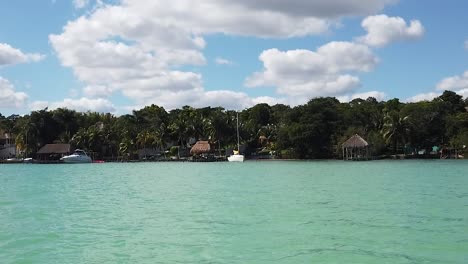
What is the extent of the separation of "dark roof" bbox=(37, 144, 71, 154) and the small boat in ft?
11.1

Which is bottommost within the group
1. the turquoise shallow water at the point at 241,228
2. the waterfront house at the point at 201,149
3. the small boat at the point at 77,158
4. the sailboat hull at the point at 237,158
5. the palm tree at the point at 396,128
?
the turquoise shallow water at the point at 241,228

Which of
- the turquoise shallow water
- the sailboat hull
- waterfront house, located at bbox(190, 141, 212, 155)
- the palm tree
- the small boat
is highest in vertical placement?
the palm tree

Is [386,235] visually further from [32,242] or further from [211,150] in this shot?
[211,150]

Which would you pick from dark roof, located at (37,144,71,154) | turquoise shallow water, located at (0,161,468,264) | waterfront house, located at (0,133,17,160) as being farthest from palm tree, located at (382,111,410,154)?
waterfront house, located at (0,133,17,160)

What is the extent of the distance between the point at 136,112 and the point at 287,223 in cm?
9061

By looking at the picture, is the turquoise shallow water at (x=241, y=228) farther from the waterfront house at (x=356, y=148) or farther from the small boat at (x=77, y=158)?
the small boat at (x=77, y=158)

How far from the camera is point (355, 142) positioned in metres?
73.0

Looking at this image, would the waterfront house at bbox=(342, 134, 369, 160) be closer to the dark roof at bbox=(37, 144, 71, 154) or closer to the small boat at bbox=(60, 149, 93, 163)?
the small boat at bbox=(60, 149, 93, 163)

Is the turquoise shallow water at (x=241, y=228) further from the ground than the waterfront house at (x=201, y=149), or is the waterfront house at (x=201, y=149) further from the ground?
the waterfront house at (x=201, y=149)

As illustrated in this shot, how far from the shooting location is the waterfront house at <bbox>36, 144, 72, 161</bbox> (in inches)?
3885

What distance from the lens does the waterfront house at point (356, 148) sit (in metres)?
72.6

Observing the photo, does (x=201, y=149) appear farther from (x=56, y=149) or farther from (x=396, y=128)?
(x=396, y=128)

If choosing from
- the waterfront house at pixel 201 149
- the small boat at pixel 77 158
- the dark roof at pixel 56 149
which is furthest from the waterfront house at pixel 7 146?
the waterfront house at pixel 201 149

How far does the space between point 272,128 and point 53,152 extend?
4271 centimetres
